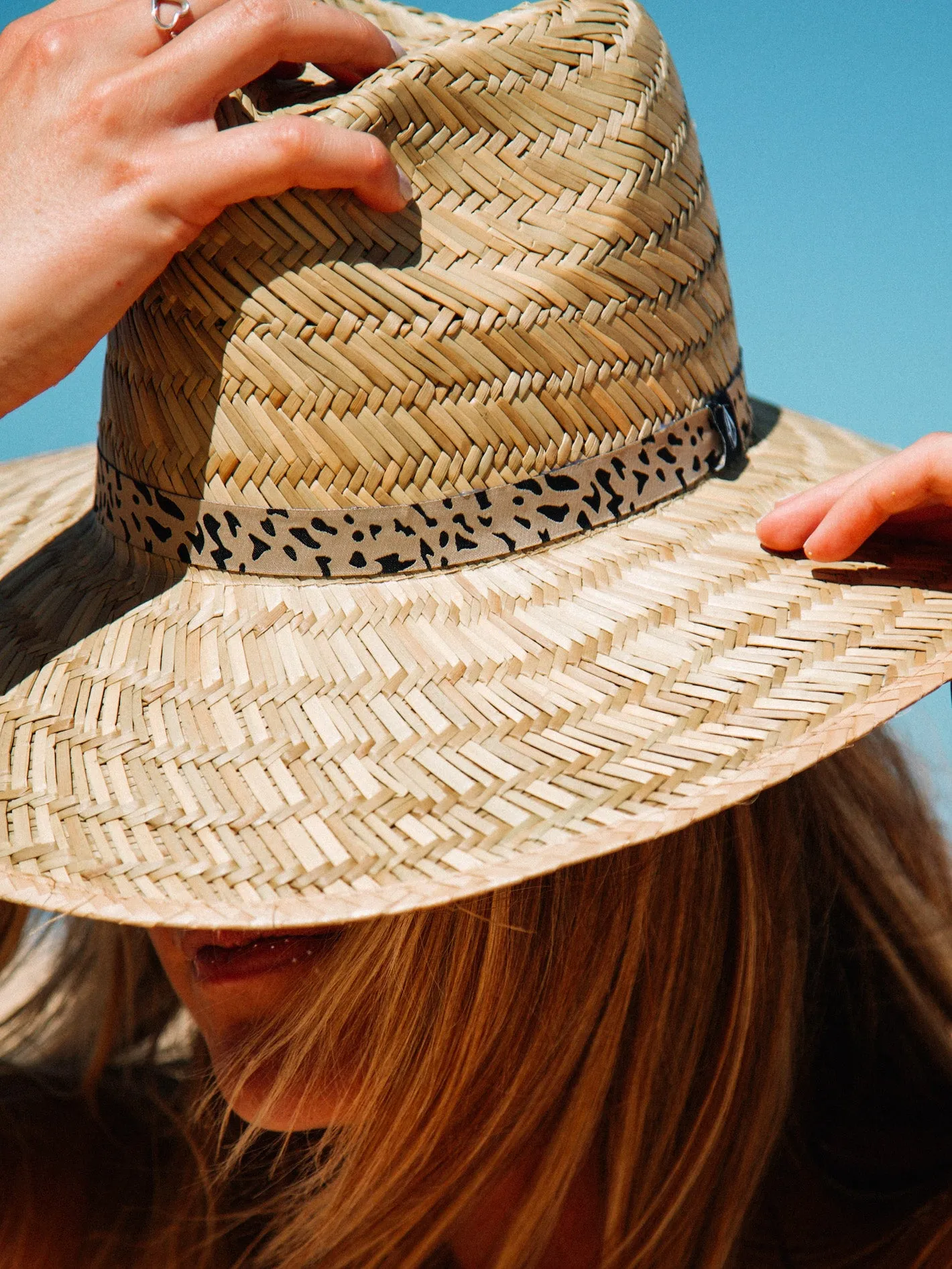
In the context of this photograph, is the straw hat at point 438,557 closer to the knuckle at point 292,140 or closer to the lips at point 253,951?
the knuckle at point 292,140

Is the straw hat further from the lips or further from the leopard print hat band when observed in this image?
the lips

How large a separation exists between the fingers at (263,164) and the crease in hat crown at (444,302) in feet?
0.11

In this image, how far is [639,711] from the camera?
84 centimetres

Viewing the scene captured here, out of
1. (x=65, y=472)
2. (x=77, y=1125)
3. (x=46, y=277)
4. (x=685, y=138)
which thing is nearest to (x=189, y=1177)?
(x=77, y=1125)

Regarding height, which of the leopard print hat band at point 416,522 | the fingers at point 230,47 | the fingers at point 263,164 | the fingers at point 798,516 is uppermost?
the fingers at point 230,47

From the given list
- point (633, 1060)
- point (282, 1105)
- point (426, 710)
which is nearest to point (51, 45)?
point (426, 710)

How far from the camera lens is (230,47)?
856mm

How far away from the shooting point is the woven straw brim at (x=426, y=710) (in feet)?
2.50

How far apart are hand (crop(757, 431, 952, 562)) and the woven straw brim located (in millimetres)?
27

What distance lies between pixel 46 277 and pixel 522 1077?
3.03ft

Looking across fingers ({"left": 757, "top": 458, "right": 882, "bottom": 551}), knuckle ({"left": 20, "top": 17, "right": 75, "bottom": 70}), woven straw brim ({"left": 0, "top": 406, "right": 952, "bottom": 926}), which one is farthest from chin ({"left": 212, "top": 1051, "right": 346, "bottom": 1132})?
knuckle ({"left": 20, "top": 17, "right": 75, "bottom": 70})

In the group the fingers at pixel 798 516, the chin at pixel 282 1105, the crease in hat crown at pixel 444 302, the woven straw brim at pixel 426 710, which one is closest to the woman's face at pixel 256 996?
the chin at pixel 282 1105

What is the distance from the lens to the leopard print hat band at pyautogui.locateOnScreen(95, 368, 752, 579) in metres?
0.95

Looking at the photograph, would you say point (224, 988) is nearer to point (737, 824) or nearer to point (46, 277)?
point (737, 824)
